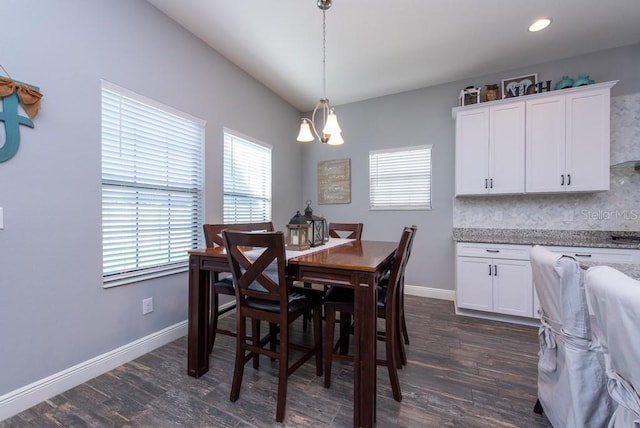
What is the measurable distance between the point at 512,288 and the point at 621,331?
8.00 ft

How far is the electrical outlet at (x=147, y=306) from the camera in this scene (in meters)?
2.28

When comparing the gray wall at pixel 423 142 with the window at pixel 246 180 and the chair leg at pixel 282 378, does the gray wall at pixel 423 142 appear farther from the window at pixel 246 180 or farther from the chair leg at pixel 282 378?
the chair leg at pixel 282 378

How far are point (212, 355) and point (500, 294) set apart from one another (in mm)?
2940

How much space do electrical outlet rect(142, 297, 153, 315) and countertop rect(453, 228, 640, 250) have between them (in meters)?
3.20

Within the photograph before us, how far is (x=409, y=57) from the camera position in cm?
304

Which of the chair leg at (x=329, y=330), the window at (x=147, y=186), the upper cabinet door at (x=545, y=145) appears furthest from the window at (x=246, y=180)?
the upper cabinet door at (x=545, y=145)

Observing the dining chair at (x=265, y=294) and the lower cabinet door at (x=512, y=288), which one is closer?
the dining chair at (x=265, y=294)

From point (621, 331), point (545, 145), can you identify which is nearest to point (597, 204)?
point (545, 145)

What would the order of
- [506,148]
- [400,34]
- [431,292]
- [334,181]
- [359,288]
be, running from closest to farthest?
1. [359,288]
2. [400,34]
3. [506,148]
4. [431,292]
5. [334,181]

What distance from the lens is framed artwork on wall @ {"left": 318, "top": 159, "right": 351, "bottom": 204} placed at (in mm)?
4301

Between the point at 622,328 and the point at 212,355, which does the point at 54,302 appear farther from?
the point at 622,328

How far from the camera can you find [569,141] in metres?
2.80

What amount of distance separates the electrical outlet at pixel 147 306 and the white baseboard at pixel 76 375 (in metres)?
0.21

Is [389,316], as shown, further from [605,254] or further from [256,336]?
[605,254]
